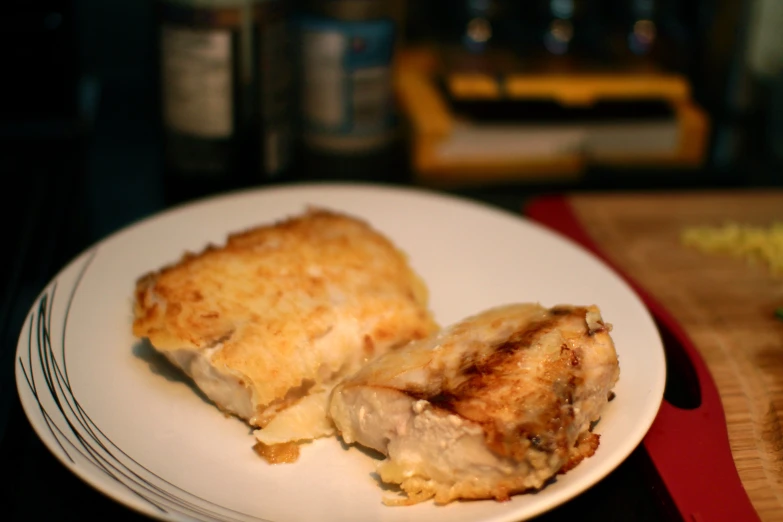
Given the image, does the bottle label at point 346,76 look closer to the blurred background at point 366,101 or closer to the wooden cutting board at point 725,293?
the blurred background at point 366,101

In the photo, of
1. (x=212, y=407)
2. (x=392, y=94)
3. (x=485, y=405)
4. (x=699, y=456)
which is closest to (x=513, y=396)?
(x=485, y=405)

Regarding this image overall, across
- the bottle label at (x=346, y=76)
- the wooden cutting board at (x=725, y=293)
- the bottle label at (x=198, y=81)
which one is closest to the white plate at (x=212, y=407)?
the wooden cutting board at (x=725, y=293)

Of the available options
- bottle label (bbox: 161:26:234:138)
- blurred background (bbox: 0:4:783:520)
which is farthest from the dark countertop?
bottle label (bbox: 161:26:234:138)

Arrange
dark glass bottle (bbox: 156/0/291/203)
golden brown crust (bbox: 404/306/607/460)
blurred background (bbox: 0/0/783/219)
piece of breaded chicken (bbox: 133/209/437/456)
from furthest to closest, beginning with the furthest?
blurred background (bbox: 0/0/783/219) → dark glass bottle (bbox: 156/0/291/203) → piece of breaded chicken (bbox: 133/209/437/456) → golden brown crust (bbox: 404/306/607/460)

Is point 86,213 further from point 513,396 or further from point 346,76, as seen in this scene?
point 513,396

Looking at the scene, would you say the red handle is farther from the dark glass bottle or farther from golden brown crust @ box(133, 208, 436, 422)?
the dark glass bottle

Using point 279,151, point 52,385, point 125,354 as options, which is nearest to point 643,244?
point 279,151

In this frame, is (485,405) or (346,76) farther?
(346,76)
